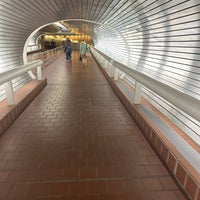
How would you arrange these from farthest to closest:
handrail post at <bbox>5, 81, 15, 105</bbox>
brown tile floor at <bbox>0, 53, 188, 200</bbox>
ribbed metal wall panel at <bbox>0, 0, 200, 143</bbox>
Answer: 1. handrail post at <bbox>5, 81, 15, 105</bbox>
2. ribbed metal wall panel at <bbox>0, 0, 200, 143</bbox>
3. brown tile floor at <bbox>0, 53, 188, 200</bbox>

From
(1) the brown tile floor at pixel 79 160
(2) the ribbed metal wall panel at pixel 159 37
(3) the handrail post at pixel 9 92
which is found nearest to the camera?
(1) the brown tile floor at pixel 79 160

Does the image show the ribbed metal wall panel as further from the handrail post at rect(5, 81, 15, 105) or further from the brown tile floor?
the handrail post at rect(5, 81, 15, 105)

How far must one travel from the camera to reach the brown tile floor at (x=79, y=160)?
2.18 m

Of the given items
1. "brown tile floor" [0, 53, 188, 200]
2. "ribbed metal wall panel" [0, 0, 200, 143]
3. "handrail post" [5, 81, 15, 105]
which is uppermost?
"ribbed metal wall panel" [0, 0, 200, 143]

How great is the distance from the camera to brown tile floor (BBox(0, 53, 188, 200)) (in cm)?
218

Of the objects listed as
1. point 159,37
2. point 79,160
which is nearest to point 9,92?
point 79,160

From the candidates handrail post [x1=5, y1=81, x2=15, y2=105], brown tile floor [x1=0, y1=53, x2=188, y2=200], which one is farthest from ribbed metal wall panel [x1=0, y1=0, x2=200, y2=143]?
handrail post [x1=5, y1=81, x2=15, y2=105]

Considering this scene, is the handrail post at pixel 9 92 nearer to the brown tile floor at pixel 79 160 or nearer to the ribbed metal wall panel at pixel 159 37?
the brown tile floor at pixel 79 160

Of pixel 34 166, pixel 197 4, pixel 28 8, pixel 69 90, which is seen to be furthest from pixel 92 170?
pixel 28 8

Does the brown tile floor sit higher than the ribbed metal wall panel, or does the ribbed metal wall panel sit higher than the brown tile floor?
the ribbed metal wall panel

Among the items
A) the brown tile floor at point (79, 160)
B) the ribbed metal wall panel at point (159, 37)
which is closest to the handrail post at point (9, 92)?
the brown tile floor at point (79, 160)

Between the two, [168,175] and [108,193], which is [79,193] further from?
[168,175]

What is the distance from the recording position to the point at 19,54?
8.84 meters

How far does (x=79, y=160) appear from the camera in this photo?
2.73 m
